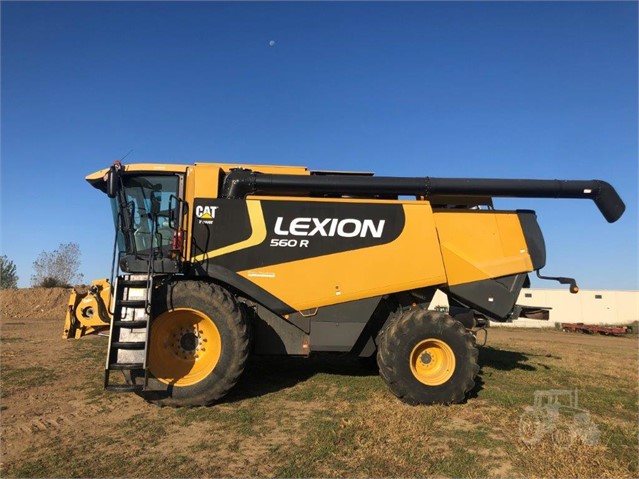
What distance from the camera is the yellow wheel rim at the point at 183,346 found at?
6023mm

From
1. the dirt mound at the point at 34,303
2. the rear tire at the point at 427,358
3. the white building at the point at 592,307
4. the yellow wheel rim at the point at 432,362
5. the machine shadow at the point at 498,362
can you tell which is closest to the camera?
the rear tire at the point at 427,358

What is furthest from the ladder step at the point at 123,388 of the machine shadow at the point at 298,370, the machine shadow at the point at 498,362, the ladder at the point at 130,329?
the machine shadow at the point at 498,362

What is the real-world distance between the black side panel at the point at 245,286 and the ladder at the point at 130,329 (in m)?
0.82

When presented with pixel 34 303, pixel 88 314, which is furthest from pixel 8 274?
pixel 88 314

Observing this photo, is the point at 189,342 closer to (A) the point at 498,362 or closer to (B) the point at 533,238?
(B) the point at 533,238

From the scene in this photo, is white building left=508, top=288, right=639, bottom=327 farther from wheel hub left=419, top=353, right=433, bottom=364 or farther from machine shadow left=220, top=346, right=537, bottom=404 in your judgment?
Result: wheel hub left=419, top=353, right=433, bottom=364

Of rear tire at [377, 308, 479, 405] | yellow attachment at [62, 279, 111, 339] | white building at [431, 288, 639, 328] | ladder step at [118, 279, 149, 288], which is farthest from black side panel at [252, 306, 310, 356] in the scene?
white building at [431, 288, 639, 328]

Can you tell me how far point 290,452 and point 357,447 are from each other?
2.30ft

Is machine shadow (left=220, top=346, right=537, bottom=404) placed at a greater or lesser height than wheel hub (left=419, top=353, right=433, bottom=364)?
lesser

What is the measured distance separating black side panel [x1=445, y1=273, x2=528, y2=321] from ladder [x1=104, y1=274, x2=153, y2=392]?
4.59m

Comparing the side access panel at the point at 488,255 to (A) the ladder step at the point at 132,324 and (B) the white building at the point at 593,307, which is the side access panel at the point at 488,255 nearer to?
(A) the ladder step at the point at 132,324

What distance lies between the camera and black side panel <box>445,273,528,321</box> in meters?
6.96

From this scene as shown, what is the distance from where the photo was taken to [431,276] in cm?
666

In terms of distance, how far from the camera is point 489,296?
6.98 metres
